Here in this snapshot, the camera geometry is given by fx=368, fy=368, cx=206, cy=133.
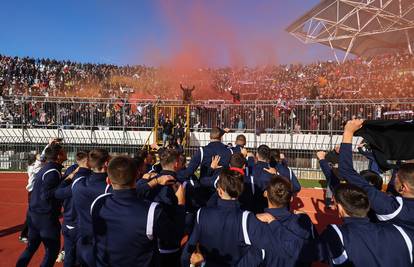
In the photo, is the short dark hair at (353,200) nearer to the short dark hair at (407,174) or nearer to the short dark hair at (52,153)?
the short dark hair at (407,174)

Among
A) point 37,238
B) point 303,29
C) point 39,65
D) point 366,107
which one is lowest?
point 37,238

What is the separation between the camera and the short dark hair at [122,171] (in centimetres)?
294

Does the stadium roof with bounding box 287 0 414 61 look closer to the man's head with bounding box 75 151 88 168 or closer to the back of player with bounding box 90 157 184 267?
the man's head with bounding box 75 151 88 168

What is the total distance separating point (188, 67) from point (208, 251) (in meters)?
38.4

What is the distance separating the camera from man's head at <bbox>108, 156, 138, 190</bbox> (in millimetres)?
2941

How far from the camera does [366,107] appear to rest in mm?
15344

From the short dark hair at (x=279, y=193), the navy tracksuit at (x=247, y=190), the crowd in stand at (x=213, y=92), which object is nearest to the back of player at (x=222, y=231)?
the short dark hair at (x=279, y=193)

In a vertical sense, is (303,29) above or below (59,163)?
above

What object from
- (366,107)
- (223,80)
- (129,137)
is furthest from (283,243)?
(223,80)

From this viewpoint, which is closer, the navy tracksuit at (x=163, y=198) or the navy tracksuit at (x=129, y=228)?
the navy tracksuit at (x=129, y=228)

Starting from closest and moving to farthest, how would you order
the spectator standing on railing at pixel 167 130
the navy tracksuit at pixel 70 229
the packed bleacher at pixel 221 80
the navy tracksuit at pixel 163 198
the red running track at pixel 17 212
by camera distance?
the navy tracksuit at pixel 163 198 < the navy tracksuit at pixel 70 229 < the red running track at pixel 17 212 < the spectator standing on railing at pixel 167 130 < the packed bleacher at pixel 221 80

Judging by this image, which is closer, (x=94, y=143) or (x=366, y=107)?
(x=366, y=107)

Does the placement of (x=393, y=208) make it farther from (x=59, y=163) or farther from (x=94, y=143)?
(x=94, y=143)

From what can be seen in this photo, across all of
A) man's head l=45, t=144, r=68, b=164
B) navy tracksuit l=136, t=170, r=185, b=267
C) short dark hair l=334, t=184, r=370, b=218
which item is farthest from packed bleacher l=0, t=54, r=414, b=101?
short dark hair l=334, t=184, r=370, b=218
